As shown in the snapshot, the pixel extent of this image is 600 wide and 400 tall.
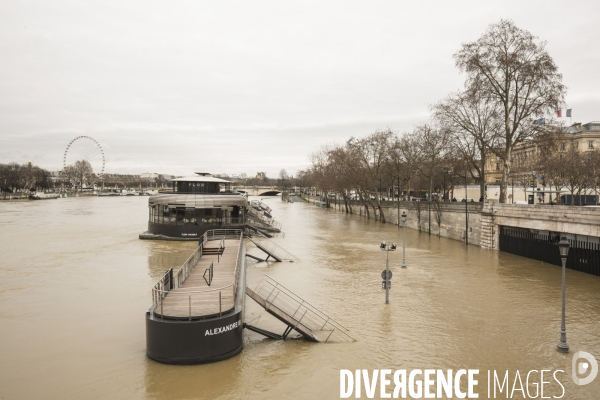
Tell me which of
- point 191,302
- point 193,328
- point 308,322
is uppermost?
point 191,302

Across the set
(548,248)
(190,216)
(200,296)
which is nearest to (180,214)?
(190,216)

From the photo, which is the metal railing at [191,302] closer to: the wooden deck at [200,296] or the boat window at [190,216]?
the wooden deck at [200,296]

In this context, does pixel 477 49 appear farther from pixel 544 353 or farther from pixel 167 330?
pixel 167 330

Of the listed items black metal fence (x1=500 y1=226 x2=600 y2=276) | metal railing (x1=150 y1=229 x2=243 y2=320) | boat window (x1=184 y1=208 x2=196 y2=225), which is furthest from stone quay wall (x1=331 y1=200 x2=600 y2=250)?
boat window (x1=184 y1=208 x2=196 y2=225)

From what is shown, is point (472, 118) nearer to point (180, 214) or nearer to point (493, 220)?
point (493, 220)

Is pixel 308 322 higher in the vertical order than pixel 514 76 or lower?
lower

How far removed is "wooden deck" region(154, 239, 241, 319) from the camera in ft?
43.8

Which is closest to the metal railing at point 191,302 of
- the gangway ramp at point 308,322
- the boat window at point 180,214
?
the gangway ramp at point 308,322

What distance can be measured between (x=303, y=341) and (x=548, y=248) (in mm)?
24266

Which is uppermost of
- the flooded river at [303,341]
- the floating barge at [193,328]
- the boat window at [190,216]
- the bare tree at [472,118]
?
the bare tree at [472,118]

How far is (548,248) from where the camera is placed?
32.0 meters

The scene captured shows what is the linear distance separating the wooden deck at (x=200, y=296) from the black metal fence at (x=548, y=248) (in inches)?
892

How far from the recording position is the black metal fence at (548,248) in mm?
27781

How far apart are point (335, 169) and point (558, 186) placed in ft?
147
